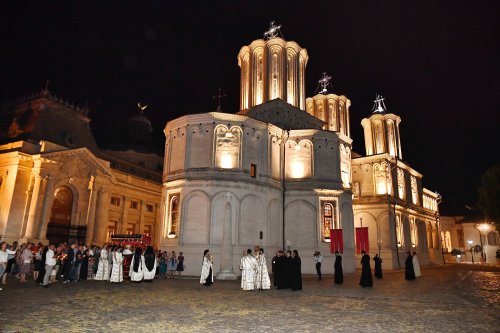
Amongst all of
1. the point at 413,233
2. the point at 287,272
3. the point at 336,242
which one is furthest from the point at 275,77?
the point at 413,233

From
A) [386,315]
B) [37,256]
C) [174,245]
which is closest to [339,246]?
[174,245]

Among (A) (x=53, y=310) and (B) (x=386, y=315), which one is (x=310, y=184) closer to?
(B) (x=386, y=315)

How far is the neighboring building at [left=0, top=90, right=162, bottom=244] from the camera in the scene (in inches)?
1292

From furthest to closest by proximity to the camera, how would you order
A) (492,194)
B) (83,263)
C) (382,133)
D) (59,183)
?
1. (382,133)
2. (59,183)
3. (492,194)
4. (83,263)

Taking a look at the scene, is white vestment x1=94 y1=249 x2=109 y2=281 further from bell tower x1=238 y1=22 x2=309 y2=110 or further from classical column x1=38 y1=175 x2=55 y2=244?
bell tower x1=238 y1=22 x2=309 y2=110

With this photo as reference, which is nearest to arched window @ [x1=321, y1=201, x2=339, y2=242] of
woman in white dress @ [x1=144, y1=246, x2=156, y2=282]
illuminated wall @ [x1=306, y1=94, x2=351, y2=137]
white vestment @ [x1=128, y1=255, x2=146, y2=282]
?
woman in white dress @ [x1=144, y1=246, x2=156, y2=282]

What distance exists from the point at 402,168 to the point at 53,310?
151 ft

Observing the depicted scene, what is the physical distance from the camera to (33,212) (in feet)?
107

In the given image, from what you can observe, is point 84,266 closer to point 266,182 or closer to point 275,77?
point 266,182

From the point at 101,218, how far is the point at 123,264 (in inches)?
855

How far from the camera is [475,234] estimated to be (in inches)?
2904

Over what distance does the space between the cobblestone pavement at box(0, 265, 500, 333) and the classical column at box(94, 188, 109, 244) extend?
25.0 m

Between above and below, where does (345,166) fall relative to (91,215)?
above

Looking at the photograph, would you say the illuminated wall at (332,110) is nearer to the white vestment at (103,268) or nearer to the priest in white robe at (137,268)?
the priest in white robe at (137,268)
